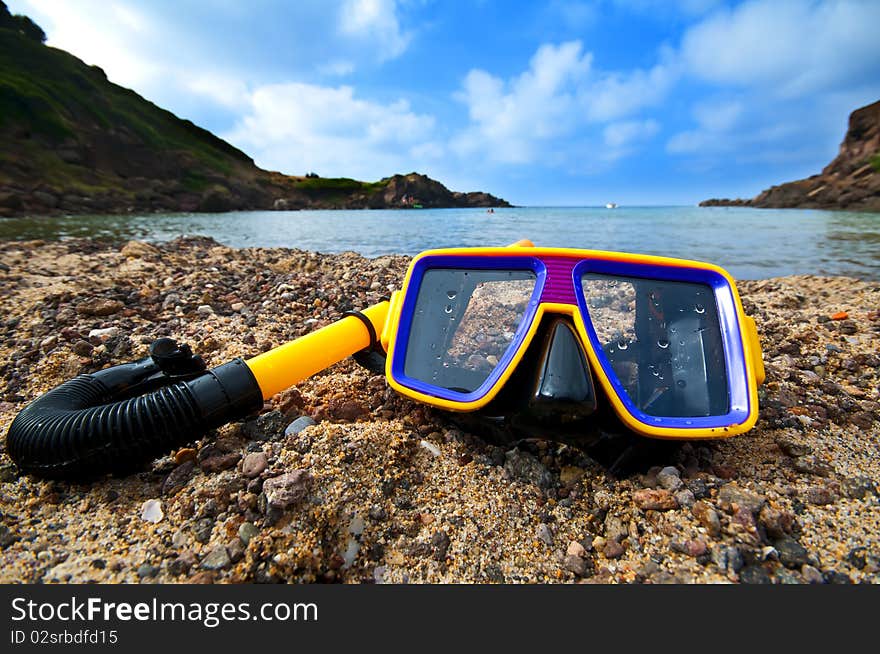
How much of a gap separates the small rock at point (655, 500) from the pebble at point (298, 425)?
175 centimetres

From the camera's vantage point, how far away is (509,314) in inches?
93.6

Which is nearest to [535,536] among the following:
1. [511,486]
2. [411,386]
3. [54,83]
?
[511,486]

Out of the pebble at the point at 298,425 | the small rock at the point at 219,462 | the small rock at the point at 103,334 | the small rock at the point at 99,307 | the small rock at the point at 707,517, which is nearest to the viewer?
the small rock at the point at 707,517

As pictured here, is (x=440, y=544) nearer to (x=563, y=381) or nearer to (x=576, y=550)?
(x=576, y=550)

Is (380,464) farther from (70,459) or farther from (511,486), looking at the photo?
(70,459)

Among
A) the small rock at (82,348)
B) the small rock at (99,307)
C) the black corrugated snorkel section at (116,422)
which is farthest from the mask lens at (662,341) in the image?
the small rock at (99,307)

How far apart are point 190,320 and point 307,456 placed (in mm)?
2916

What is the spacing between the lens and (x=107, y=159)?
2206 inches

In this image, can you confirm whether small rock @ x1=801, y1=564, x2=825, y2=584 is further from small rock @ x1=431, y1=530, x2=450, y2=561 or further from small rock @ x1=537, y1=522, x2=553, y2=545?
small rock @ x1=431, y1=530, x2=450, y2=561

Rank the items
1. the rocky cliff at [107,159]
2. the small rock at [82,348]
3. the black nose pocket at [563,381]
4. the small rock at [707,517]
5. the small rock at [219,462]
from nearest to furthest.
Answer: the small rock at [707,517], the black nose pocket at [563,381], the small rock at [219,462], the small rock at [82,348], the rocky cliff at [107,159]

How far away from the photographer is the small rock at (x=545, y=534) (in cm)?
180

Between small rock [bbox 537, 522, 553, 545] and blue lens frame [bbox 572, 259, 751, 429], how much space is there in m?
0.65

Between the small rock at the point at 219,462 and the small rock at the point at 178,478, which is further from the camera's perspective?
the small rock at the point at 219,462

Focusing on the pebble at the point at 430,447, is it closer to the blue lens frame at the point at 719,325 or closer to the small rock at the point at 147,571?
the blue lens frame at the point at 719,325
